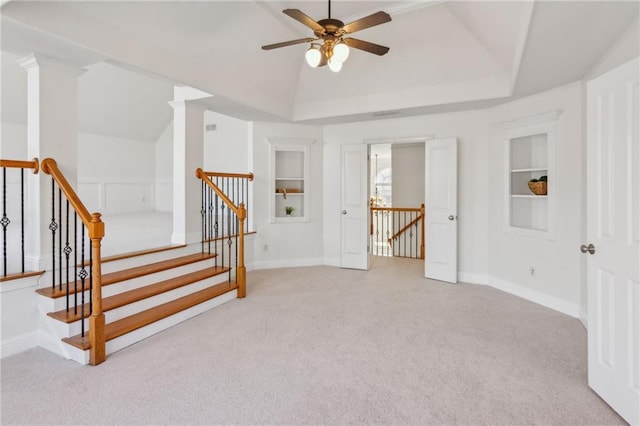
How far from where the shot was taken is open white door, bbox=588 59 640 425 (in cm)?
195

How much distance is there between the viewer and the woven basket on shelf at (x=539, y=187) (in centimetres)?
412

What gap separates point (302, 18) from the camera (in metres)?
2.59

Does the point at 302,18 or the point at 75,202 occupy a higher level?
the point at 302,18

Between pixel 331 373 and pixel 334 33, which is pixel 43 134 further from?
pixel 331 373

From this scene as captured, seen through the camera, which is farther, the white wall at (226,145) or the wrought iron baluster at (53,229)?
the white wall at (226,145)

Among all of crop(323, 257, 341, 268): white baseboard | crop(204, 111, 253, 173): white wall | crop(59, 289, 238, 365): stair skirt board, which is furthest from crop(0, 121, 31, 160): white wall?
crop(323, 257, 341, 268): white baseboard

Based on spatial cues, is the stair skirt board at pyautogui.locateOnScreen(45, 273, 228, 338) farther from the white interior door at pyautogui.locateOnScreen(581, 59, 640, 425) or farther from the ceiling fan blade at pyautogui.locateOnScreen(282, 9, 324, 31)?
the white interior door at pyautogui.locateOnScreen(581, 59, 640, 425)

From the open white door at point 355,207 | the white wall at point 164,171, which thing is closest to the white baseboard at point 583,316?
the open white door at point 355,207

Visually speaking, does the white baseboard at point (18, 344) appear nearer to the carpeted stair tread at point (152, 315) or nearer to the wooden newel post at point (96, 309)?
the carpeted stair tread at point (152, 315)

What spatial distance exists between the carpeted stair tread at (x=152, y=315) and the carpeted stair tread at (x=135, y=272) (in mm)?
392

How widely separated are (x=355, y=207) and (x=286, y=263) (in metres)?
1.56

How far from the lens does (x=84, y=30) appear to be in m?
2.86

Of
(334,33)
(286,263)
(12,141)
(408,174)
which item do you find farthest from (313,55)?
(12,141)

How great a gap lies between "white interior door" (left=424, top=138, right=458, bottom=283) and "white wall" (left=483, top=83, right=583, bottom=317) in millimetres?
573
